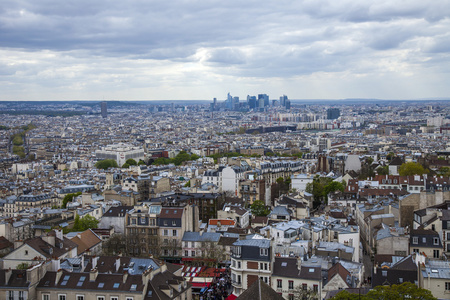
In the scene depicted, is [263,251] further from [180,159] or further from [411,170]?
[180,159]

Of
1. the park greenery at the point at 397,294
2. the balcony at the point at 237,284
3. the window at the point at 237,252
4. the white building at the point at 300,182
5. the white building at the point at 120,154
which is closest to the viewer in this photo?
the park greenery at the point at 397,294

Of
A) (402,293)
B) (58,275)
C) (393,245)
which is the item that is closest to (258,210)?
(393,245)

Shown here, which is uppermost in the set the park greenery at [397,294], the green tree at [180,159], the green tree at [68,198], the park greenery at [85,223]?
the park greenery at [397,294]

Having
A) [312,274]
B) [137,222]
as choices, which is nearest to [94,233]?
[137,222]

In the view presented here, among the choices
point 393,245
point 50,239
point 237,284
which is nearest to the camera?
point 237,284

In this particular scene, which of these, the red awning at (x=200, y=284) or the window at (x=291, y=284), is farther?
the red awning at (x=200, y=284)

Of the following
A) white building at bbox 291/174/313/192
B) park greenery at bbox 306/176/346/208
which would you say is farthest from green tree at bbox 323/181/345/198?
white building at bbox 291/174/313/192

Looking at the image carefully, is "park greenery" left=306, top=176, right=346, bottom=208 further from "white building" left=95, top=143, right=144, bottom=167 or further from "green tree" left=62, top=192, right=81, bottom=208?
"white building" left=95, top=143, right=144, bottom=167

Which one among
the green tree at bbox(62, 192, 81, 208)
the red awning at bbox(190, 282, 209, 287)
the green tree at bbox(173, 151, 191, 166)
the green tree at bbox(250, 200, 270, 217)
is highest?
the green tree at bbox(250, 200, 270, 217)

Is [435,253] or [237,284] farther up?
[435,253]

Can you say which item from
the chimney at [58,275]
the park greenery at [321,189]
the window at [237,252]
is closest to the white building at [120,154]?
the park greenery at [321,189]

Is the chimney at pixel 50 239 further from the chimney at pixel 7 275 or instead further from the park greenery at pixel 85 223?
the park greenery at pixel 85 223
